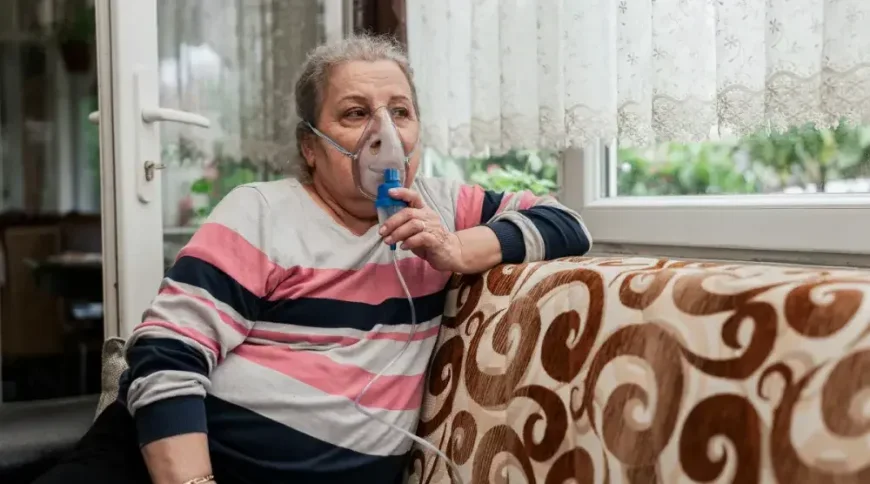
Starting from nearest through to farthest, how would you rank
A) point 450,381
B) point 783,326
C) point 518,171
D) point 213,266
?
point 783,326 → point 213,266 → point 450,381 → point 518,171

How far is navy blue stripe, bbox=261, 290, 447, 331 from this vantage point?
45.0 inches

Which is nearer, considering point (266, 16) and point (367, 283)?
point (367, 283)

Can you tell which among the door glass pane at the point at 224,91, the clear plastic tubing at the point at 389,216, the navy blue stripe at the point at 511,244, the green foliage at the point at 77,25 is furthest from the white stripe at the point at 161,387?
the green foliage at the point at 77,25

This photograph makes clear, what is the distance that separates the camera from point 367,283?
46.8 inches

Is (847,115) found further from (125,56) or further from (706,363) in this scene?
(125,56)

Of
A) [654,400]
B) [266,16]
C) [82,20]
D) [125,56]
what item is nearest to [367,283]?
[654,400]

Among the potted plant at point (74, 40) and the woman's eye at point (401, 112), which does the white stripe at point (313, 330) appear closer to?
the woman's eye at point (401, 112)

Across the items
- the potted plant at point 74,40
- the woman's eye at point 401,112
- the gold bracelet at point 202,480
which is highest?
the potted plant at point 74,40

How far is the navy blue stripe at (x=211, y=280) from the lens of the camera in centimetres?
105

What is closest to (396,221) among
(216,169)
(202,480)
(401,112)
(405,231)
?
(405,231)

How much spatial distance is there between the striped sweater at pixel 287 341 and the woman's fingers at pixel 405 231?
4.2 inches

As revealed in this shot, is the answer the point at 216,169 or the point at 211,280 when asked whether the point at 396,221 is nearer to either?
the point at 211,280

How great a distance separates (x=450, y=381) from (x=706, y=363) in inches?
18.5

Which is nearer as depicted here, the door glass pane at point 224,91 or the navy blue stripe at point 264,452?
the navy blue stripe at point 264,452
